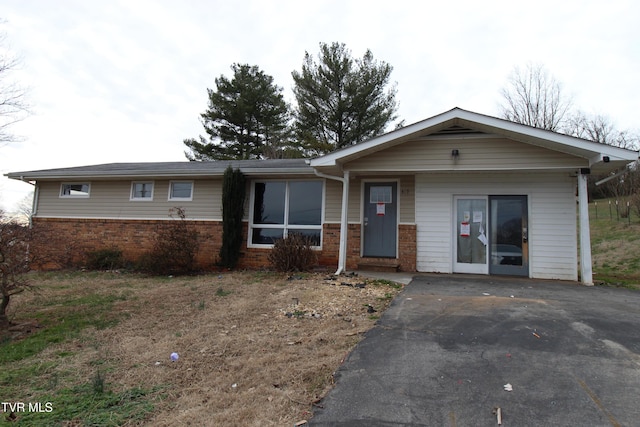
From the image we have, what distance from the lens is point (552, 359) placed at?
10.2 ft

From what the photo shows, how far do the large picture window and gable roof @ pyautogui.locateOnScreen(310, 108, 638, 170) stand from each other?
1718 mm

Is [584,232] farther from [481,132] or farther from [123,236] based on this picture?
[123,236]

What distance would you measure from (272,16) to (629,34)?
10832 mm

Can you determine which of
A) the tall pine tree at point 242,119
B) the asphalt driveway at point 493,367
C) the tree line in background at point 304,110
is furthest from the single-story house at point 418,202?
the tall pine tree at point 242,119

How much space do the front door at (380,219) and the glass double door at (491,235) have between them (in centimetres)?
154

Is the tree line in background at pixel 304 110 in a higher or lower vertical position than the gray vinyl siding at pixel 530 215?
higher

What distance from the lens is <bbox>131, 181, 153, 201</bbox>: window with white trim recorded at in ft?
34.8

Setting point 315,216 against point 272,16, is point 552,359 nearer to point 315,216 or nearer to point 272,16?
point 315,216

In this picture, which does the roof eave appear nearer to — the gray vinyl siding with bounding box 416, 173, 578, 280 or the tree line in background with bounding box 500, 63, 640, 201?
the gray vinyl siding with bounding box 416, 173, 578, 280

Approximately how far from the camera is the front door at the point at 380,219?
8.83m

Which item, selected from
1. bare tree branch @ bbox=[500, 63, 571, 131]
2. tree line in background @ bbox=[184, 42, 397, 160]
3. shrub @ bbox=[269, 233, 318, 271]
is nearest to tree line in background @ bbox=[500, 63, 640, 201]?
bare tree branch @ bbox=[500, 63, 571, 131]

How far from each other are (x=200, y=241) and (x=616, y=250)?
45.8ft

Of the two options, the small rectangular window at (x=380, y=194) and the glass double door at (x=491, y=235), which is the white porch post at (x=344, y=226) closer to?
the small rectangular window at (x=380, y=194)

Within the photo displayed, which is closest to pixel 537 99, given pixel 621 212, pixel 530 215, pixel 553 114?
pixel 553 114
